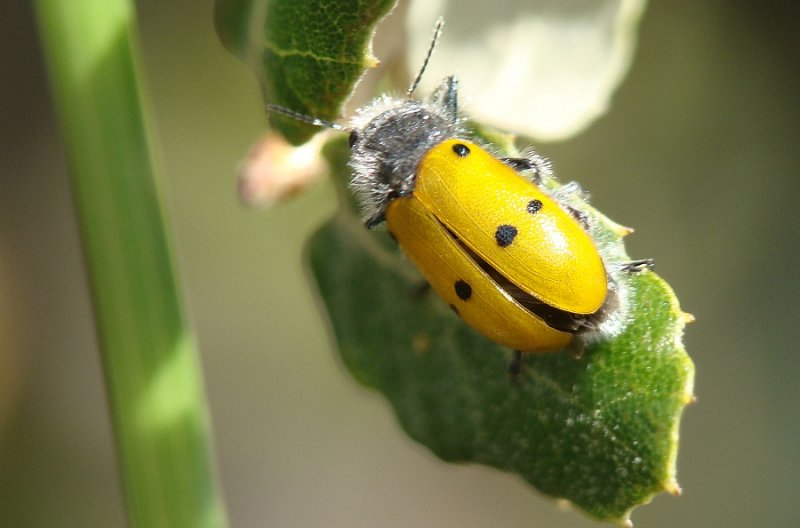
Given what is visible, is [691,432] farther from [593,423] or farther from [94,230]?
[94,230]

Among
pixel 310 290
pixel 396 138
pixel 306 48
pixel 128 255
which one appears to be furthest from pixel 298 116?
pixel 310 290

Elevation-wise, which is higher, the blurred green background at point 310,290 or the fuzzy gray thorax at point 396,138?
the fuzzy gray thorax at point 396,138

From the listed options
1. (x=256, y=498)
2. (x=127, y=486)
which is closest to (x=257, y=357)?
(x=256, y=498)

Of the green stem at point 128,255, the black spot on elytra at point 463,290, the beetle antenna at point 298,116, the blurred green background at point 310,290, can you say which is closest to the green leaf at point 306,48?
the beetle antenna at point 298,116

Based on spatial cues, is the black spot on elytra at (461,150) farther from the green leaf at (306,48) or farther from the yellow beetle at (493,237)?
the green leaf at (306,48)

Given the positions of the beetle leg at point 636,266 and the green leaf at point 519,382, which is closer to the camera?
the green leaf at point 519,382

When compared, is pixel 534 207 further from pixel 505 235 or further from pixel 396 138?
pixel 396 138

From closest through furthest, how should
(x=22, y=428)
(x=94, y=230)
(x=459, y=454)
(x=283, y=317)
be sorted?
(x=94, y=230), (x=459, y=454), (x=22, y=428), (x=283, y=317)
